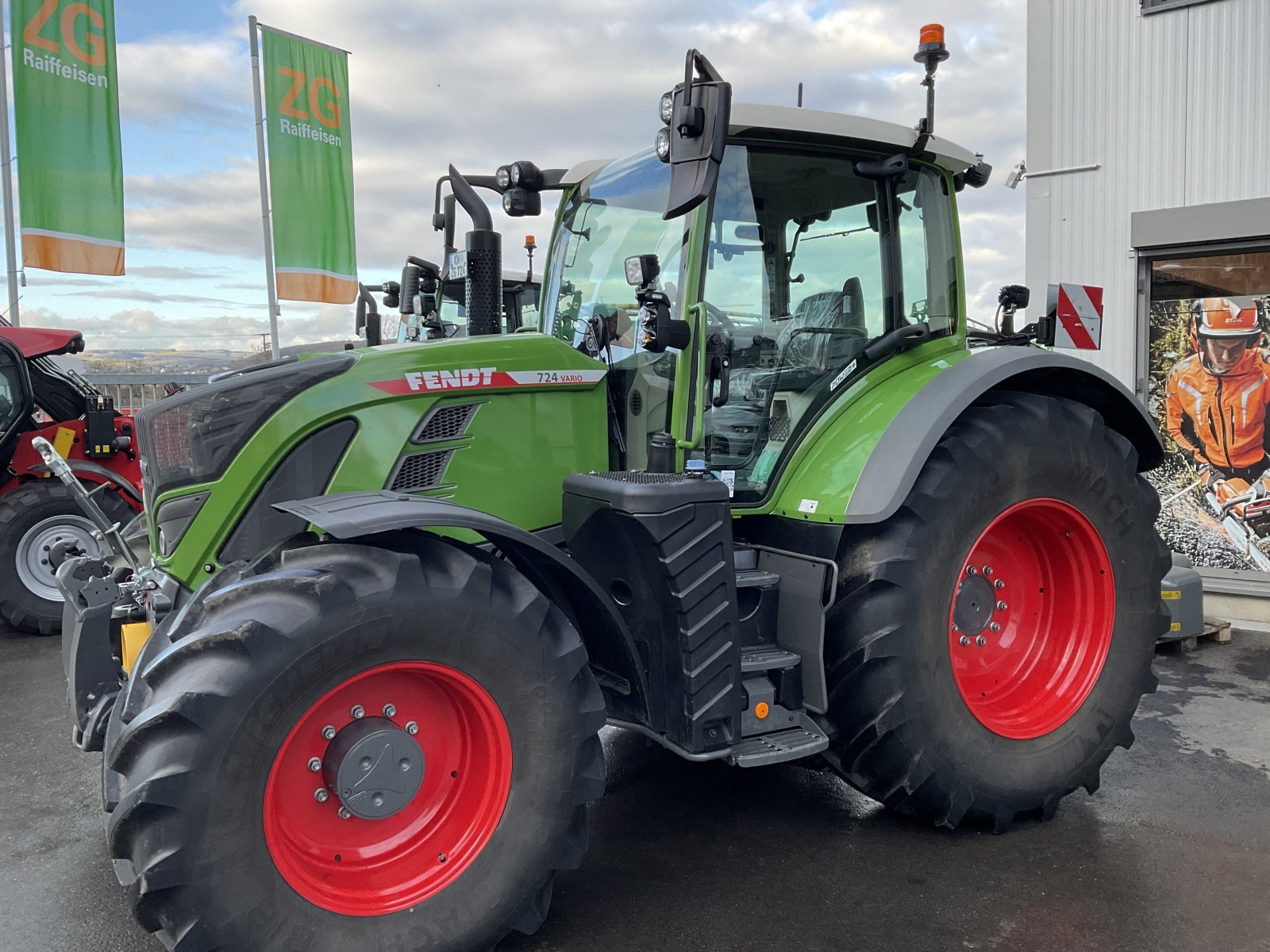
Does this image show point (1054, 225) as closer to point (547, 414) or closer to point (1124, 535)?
point (1124, 535)

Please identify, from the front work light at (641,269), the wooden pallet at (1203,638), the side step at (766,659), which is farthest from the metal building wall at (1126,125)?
the front work light at (641,269)

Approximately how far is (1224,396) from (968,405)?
4.27 m

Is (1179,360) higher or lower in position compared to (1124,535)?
higher

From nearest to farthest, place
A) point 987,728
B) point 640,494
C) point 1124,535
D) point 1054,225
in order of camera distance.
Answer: point 640,494 < point 987,728 < point 1124,535 < point 1054,225

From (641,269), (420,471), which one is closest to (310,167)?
(641,269)

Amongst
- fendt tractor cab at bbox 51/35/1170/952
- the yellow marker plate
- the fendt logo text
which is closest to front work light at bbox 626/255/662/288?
fendt tractor cab at bbox 51/35/1170/952

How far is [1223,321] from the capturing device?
258 inches

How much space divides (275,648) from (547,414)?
48.1 inches

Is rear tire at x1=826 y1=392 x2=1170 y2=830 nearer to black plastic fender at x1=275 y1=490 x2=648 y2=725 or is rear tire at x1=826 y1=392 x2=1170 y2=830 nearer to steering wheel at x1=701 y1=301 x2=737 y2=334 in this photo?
black plastic fender at x1=275 y1=490 x2=648 y2=725

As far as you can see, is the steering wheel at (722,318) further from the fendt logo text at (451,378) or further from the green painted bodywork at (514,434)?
the fendt logo text at (451,378)

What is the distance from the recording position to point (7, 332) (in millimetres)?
7285

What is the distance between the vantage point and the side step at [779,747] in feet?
9.64

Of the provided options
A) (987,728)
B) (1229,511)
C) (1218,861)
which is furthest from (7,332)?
(1229,511)

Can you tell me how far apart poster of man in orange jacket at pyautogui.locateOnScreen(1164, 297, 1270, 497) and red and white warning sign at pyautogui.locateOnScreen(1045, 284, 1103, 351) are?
9.53ft
